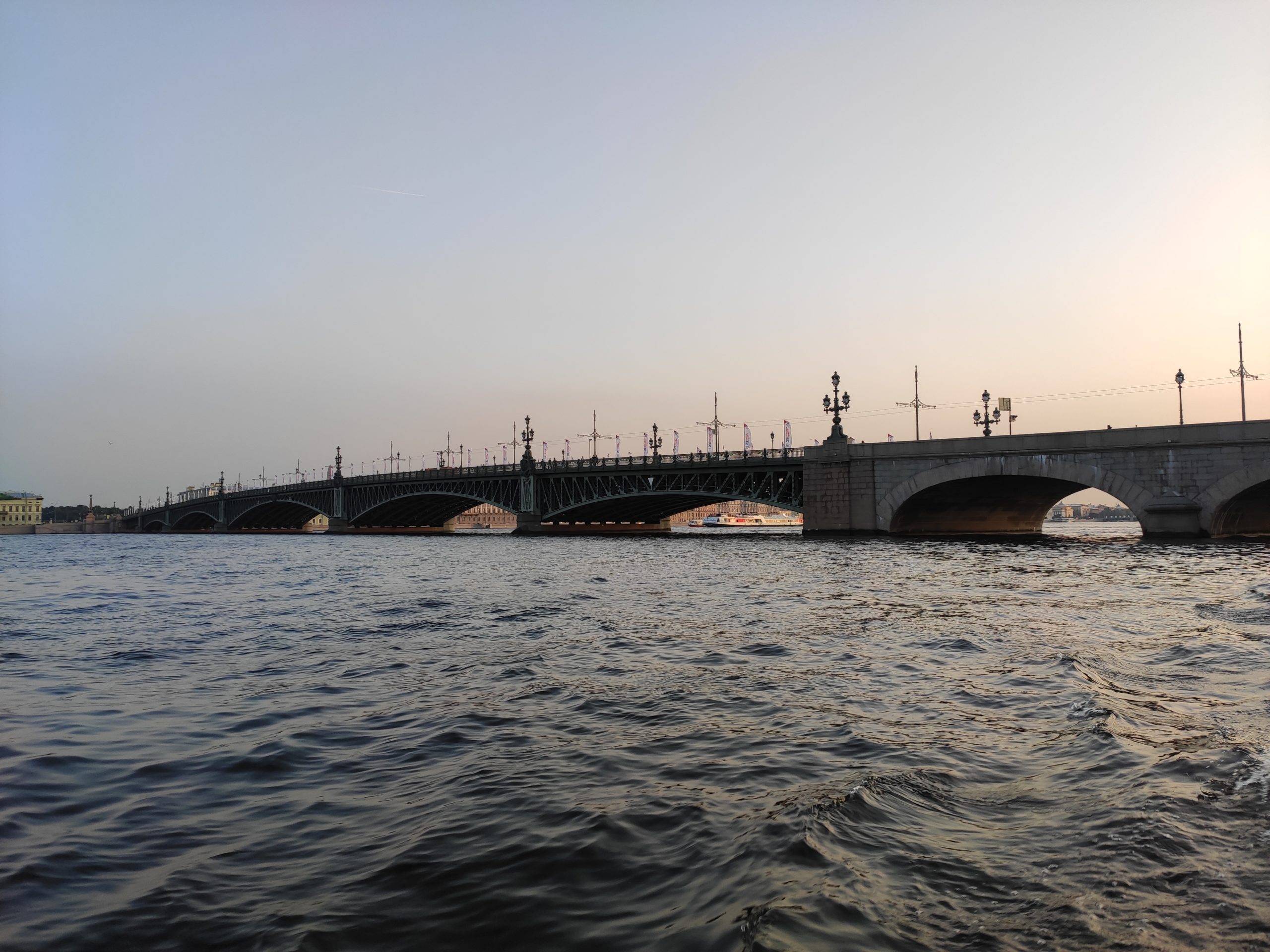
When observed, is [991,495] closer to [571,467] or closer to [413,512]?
[571,467]

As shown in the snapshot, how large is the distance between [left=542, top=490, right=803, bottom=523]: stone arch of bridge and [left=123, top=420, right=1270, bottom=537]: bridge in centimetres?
32

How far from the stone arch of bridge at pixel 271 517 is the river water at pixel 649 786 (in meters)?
134

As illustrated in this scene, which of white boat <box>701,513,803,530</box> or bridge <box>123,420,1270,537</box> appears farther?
Result: white boat <box>701,513,803,530</box>

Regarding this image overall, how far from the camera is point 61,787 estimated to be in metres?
6.86

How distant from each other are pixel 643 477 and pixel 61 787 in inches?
2738

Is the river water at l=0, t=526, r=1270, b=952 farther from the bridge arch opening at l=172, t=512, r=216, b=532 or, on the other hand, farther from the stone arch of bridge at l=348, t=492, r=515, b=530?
the bridge arch opening at l=172, t=512, r=216, b=532

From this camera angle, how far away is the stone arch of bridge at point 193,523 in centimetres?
16388

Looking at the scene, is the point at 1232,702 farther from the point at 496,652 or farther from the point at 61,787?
the point at 61,787

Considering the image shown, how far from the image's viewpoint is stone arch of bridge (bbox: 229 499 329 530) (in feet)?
469

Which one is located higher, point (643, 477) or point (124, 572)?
point (643, 477)

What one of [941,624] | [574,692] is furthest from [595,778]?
[941,624]

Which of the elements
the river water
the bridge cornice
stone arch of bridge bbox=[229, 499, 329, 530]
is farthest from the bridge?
stone arch of bridge bbox=[229, 499, 329, 530]

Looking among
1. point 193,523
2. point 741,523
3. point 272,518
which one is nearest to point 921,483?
point 741,523

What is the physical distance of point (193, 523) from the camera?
558ft
